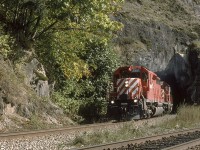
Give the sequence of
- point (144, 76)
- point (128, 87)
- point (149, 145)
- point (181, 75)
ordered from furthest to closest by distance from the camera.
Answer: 1. point (181, 75)
2. point (144, 76)
3. point (128, 87)
4. point (149, 145)

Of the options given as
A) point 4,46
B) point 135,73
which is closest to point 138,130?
point 4,46

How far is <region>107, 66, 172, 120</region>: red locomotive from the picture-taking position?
22188 millimetres

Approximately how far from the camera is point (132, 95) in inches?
879

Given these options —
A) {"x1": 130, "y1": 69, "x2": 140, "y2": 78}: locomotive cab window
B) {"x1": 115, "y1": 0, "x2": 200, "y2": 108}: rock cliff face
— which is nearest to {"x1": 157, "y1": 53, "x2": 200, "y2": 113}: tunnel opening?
{"x1": 115, "y1": 0, "x2": 200, "y2": 108}: rock cliff face

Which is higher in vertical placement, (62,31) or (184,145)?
(62,31)

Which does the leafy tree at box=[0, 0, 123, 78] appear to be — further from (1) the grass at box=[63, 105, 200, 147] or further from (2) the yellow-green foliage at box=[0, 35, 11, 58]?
(1) the grass at box=[63, 105, 200, 147]

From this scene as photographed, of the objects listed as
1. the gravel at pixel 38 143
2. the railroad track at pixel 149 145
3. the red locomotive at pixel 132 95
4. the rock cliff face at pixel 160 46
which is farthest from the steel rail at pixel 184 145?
the rock cliff face at pixel 160 46

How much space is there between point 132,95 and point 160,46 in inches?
645

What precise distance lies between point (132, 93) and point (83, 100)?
4.26 m

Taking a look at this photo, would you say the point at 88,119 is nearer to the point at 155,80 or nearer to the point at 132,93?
the point at 132,93

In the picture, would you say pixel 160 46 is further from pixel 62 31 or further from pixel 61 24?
pixel 61 24

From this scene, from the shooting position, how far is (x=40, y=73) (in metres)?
21.9

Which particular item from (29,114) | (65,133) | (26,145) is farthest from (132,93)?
(26,145)

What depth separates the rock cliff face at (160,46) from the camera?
3538 cm
